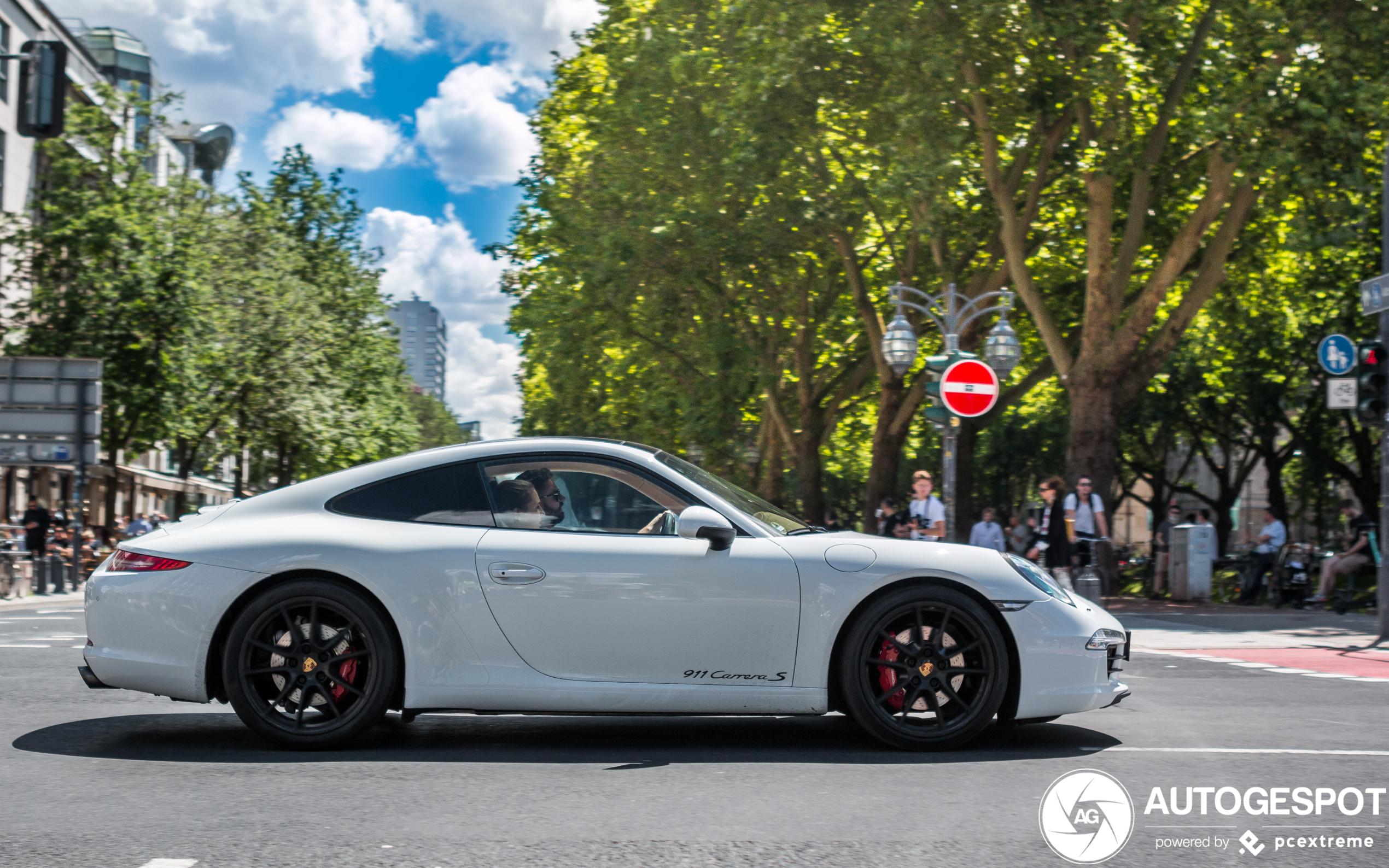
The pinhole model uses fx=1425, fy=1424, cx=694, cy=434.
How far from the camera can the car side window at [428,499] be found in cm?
618

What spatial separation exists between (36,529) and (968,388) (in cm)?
1838

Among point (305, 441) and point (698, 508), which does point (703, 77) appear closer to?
point (305, 441)

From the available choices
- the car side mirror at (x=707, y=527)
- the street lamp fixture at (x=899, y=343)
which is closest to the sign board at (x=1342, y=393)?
the street lamp fixture at (x=899, y=343)

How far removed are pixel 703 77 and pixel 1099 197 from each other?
8737mm

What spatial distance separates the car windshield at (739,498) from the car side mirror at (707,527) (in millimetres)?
265

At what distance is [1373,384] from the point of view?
13.0 m

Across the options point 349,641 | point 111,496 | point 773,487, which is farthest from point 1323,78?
point 111,496

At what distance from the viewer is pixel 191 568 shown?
602 cm

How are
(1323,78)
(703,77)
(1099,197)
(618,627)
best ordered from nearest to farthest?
1. (618,627)
2. (1323,78)
3. (1099,197)
4. (703,77)

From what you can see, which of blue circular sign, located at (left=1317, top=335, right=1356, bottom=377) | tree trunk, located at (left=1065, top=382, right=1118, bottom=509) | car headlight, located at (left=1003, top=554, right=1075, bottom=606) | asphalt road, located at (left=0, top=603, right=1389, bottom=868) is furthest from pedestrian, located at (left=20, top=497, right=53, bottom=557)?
car headlight, located at (left=1003, top=554, right=1075, bottom=606)

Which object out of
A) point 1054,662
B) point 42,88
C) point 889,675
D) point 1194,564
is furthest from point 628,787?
point 1194,564

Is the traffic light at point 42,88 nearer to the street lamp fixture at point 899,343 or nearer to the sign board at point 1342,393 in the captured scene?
the sign board at point 1342,393

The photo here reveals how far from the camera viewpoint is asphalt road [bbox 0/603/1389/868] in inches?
170

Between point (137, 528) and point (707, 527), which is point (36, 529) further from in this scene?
point (707, 527)
